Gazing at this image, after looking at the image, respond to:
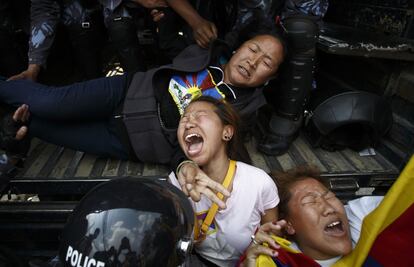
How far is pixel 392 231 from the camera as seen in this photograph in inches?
49.4

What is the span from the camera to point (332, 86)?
2818 mm

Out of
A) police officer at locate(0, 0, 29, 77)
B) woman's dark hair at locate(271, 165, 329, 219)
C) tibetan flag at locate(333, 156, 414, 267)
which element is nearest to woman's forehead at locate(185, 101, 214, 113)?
woman's dark hair at locate(271, 165, 329, 219)

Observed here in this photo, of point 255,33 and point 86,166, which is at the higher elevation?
point 255,33

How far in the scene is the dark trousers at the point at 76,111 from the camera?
6.21 feet

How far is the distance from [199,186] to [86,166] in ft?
3.79

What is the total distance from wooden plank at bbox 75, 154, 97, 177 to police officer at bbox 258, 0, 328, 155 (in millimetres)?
1190

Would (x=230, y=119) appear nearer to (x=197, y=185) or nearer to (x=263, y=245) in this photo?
(x=197, y=185)

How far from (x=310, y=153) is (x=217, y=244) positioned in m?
1.16

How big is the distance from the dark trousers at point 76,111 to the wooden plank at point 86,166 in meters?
0.08

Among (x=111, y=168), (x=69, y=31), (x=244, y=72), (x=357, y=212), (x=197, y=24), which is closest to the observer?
(x=357, y=212)

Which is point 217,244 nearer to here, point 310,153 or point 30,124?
point 310,153

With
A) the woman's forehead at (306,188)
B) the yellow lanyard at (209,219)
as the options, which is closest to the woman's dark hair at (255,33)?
the woman's forehead at (306,188)

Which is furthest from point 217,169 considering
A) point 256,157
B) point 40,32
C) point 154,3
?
point 40,32

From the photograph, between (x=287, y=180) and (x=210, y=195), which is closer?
(x=210, y=195)
